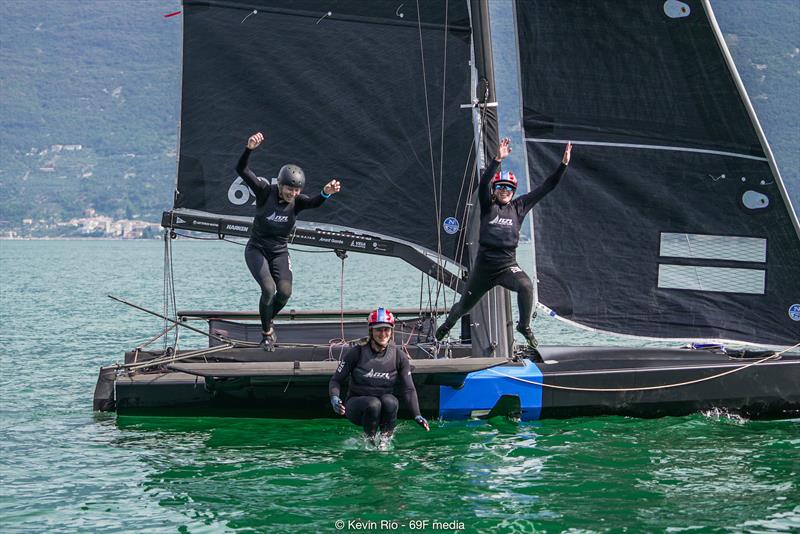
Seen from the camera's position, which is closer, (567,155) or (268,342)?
(567,155)

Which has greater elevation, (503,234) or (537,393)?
(503,234)

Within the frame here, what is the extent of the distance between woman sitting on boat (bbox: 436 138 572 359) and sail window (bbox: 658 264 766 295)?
6.42 feet

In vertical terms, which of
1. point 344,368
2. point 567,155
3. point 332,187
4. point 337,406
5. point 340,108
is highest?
point 340,108

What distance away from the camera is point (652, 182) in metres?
13.8

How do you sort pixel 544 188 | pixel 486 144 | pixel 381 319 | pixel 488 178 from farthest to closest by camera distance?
1. pixel 486 144
2. pixel 544 188
3. pixel 488 178
4. pixel 381 319

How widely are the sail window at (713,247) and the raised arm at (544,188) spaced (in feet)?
5.81

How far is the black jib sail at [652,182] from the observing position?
13.5m

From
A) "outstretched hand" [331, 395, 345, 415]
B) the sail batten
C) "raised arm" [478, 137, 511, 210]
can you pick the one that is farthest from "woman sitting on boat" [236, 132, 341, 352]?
the sail batten

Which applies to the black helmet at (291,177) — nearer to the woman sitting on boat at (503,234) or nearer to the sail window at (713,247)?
the woman sitting on boat at (503,234)

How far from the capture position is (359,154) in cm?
1455

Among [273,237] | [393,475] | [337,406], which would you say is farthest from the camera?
[273,237]

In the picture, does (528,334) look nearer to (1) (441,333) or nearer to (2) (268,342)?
(1) (441,333)

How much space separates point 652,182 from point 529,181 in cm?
151

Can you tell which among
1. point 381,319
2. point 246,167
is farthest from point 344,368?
point 246,167
